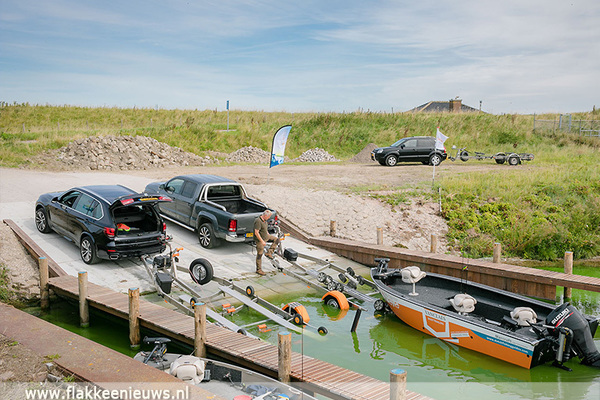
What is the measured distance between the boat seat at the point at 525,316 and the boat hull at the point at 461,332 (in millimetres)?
697

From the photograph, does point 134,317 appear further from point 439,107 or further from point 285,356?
point 439,107

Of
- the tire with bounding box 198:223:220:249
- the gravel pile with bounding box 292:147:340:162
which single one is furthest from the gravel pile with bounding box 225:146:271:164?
the tire with bounding box 198:223:220:249

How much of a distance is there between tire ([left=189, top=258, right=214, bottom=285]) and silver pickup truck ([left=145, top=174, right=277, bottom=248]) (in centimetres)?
215

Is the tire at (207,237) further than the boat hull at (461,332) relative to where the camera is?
Yes

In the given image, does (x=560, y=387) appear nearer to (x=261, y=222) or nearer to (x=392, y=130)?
(x=261, y=222)

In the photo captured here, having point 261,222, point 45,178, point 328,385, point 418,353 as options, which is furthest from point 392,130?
point 328,385

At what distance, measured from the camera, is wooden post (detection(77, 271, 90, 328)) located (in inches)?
395

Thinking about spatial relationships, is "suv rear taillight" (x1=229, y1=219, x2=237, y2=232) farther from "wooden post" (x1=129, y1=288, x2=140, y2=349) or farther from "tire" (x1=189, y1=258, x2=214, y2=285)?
"wooden post" (x1=129, y1=288, x2=140, y2=349)

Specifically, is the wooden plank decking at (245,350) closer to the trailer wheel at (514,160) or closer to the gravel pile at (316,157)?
the trailer wheel at (514,160)

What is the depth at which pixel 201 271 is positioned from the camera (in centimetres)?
1155

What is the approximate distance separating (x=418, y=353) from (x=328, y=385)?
3.58 metres

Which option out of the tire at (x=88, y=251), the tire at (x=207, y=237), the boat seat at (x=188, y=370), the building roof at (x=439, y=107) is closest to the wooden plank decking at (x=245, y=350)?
the boat seat at (x=188, y=370)

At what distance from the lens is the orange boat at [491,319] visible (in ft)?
28.5

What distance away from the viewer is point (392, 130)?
134ft
